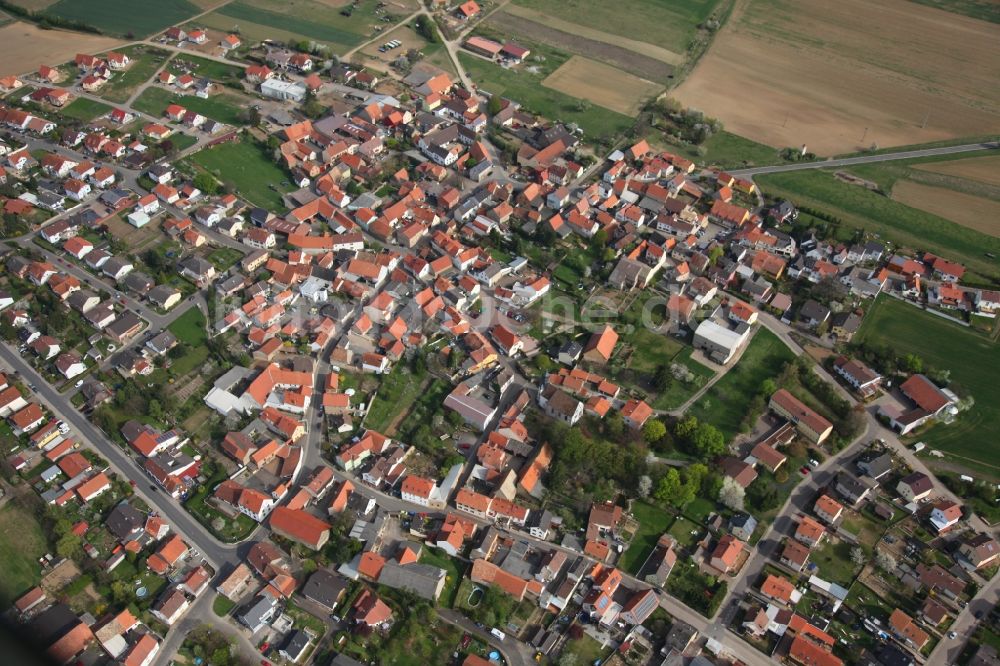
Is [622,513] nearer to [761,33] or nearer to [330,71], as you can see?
[330,71]

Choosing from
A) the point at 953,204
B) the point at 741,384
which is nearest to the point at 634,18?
the point at 953,204

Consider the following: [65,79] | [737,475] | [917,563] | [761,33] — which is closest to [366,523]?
[737,475]

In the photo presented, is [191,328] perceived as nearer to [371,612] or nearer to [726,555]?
[371,612]

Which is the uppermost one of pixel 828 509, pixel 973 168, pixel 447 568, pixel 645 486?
pixel 973 168

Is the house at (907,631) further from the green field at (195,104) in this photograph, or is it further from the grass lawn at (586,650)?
the green field at (195,104)

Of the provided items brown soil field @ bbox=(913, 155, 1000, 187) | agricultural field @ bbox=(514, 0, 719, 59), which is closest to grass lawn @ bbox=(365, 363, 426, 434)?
brown soil field @ bbox=(913, 155, 1000, 187)

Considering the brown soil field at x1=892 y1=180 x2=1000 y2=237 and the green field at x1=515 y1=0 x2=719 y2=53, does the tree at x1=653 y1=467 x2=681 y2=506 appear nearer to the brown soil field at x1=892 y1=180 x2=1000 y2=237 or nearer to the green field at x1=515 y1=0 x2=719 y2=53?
the brown soil field at x1=892 y1=180 x2=1000 y2=237
